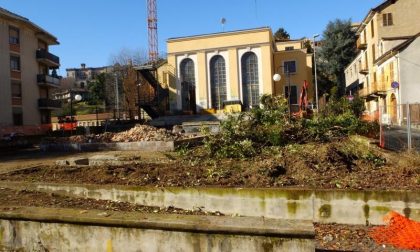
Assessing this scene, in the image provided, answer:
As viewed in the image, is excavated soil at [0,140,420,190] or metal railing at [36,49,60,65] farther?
metal railing at [36,49,60,65]

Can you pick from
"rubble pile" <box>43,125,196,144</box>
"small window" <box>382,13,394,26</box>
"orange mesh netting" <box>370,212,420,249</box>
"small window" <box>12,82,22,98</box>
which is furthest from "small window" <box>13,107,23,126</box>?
"orange mesh netting" <box>370,212,420,249</box>

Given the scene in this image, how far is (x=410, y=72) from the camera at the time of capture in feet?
128

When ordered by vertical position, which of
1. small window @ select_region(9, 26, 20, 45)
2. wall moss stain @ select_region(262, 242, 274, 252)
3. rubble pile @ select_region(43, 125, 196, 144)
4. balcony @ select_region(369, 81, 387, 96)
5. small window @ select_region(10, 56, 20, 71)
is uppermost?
small window @ select_region(9, 26, 20, 45)

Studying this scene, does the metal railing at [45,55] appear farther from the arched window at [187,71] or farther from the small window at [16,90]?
the arched window at [187,71]

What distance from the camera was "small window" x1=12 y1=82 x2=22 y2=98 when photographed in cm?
4731

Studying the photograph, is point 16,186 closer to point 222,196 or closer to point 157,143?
point 222,196

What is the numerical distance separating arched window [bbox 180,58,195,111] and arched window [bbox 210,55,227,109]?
Result: 8.33 feet

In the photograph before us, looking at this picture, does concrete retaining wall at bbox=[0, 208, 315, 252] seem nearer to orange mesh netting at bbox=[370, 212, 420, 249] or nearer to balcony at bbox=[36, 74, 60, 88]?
orange mesh netting at bbox=[370, 212, 420, 249]

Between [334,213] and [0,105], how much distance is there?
44.0 m

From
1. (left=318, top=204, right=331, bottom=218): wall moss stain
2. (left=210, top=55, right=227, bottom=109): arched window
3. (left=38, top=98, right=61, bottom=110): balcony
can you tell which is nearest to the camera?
(left=318, top=204, right=331, bottom=218): wall moss stain

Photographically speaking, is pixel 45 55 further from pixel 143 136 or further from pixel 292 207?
pixel 292 207

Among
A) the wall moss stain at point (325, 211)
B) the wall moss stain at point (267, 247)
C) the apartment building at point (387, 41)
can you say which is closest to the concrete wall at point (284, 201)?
the wall moss stain at point (325, 211)

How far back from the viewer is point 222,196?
7.84m

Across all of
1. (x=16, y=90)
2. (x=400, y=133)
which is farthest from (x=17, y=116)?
(x=400, y=133)
